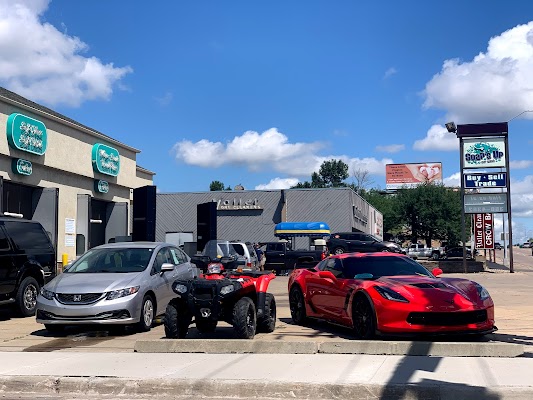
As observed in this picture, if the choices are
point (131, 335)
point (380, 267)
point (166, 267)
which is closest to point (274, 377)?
point (380, 267)

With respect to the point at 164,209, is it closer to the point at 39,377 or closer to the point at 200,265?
the point at 200,265

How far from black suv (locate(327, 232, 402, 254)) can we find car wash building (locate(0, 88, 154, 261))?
11.1m

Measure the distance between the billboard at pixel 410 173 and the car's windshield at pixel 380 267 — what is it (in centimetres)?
11325

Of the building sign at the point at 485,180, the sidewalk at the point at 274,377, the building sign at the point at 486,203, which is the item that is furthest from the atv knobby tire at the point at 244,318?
the building sign at the point at 485,180

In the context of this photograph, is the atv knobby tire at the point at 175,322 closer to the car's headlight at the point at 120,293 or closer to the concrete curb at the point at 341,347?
the concrete curb at the point at 341,347

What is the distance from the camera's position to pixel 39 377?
724 centimetres

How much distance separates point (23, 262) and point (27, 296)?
2.49ft

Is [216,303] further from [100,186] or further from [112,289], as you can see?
[100,186]

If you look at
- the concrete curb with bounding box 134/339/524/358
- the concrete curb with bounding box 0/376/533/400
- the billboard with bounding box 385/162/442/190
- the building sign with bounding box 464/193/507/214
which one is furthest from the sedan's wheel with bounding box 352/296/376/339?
the billboard with bounding box 385/162/442/190

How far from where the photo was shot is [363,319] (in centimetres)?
950

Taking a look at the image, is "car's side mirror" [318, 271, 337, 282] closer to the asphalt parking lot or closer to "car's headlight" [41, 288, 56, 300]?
the asphalt parking lot

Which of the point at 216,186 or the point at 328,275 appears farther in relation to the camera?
the point at 216,186

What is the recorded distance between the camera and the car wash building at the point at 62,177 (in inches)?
874

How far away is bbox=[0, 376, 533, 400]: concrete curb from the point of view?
20.9 feet
